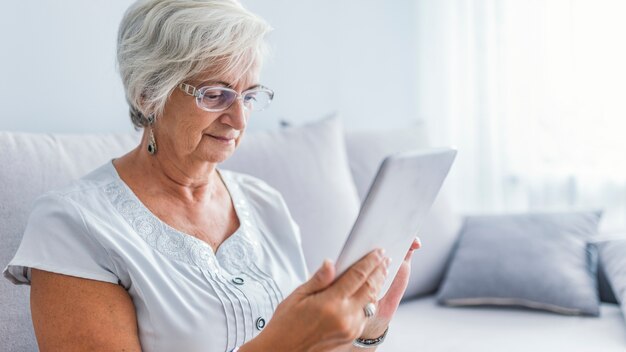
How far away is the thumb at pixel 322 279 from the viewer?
3.35 ft

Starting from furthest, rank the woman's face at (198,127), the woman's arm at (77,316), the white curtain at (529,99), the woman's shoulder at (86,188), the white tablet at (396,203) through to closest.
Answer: the white curtain at (529,99), the woman's face at (198,127), the woman's shoulder at (86,188), the woman's arm at (77,316), the white tablet at (396,203)

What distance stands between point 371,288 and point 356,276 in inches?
1.2

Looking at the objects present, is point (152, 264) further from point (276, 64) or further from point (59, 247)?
point (276, 64)

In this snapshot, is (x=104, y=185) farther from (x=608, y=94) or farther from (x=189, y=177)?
(x=608, y=94)

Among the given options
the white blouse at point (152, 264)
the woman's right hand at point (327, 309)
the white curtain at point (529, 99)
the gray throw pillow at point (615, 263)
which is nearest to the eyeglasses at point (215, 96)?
the white blouse at point (152, 264)

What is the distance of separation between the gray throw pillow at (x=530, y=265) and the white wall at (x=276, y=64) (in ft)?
2.43

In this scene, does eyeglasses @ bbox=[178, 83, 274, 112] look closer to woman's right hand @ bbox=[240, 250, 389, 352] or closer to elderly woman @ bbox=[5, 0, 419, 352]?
elderly woman @ bbox=[5, 0, 419, 352]

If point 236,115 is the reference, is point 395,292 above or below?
below

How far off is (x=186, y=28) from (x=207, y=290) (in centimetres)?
45

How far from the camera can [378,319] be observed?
52.2 inches

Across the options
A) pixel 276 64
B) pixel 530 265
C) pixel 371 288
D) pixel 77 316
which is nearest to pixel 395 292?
pixel 371 288

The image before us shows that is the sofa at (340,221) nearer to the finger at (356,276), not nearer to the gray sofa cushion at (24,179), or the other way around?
the gray sofa cushion at (24,179)

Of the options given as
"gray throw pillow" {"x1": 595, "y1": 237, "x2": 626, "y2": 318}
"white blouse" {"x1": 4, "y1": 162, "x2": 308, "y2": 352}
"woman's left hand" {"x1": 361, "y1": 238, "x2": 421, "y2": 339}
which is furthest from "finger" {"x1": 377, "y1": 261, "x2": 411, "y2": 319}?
"gray throw pillow" {"x1": 595, "y1": 237, "x2": 626, "y2": 318}

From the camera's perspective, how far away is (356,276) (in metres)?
1.04
